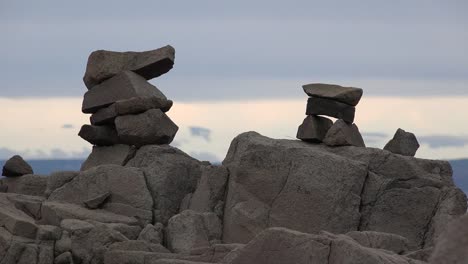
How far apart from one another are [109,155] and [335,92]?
375 inches

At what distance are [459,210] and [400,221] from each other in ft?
6.42

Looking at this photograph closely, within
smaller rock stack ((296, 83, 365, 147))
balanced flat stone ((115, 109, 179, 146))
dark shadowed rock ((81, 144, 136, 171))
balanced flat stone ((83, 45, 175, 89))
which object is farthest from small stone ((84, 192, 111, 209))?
smaller rock stack ((296, 83, 365, 147))

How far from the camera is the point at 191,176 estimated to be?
41344 millimetres

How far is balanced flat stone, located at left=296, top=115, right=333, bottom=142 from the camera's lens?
3944cm

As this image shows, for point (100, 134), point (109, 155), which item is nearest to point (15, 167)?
point (100, 134)

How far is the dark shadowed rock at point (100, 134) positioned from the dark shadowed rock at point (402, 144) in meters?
10.7

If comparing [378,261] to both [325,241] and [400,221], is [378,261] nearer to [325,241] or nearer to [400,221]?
[325,241]

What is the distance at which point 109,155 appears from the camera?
143 feet

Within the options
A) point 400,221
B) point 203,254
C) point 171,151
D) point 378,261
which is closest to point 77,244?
point 203,254

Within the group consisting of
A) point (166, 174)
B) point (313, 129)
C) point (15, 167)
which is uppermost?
point (313, 129)

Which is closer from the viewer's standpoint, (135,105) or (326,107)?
(326,107)

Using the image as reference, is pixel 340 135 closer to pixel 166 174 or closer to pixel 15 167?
pixel 166 174

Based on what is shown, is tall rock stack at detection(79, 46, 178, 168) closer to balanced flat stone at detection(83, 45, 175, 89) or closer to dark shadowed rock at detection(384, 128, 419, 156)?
balanced flat stone at detection(83, 45, 175, 89)

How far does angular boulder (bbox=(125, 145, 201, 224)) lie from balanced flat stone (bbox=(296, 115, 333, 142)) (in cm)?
438
